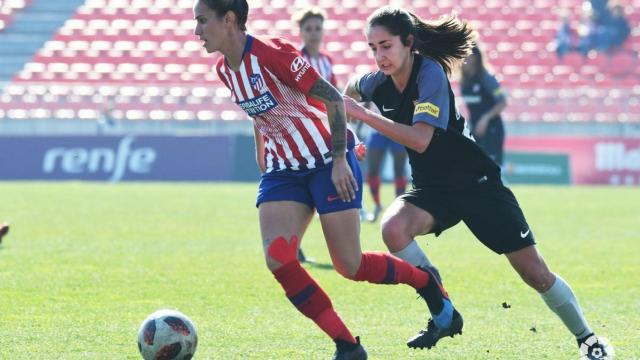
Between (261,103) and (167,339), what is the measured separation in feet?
3.87

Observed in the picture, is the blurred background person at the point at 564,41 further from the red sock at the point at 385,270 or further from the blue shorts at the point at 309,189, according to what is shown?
the blue shorts at the point at 309,189

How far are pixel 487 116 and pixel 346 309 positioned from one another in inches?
238

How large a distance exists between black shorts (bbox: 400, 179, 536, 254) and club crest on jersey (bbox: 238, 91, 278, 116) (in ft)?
3.05

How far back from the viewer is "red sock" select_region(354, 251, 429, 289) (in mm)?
5883

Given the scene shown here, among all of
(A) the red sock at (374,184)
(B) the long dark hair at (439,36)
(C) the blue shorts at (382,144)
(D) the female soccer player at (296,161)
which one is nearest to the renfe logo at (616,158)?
(A) the red sock at (374,184)

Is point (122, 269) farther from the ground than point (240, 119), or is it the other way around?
point (122, 269)

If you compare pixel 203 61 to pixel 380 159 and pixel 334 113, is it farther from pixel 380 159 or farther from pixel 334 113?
pixel 334 113

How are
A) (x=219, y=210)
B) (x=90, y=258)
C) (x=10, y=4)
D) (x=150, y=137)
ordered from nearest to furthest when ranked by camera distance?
(x=90, y=258), (x=219, y=210), (x=150, y=137), (x=10, y=4)

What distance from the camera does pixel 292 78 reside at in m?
5.68

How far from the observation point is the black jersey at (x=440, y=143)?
5.98 meters

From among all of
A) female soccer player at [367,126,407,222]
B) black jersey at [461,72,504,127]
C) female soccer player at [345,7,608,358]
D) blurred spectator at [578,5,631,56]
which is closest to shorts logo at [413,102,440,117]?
female soccer player at [345,7,608,358]

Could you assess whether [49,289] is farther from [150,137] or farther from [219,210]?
[150,137]

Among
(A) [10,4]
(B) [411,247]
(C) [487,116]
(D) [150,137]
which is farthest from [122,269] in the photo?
(A) [10,4]

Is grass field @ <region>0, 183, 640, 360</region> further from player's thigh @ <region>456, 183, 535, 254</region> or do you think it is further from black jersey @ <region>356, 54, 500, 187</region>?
black jersey @ <region>356, 54, 500, 187</region>
